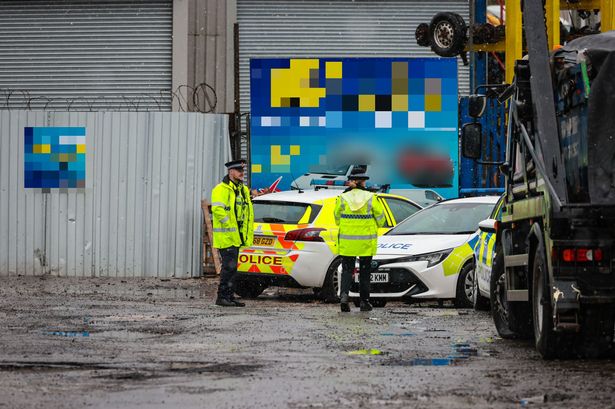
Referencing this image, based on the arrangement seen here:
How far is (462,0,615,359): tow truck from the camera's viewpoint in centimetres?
1001

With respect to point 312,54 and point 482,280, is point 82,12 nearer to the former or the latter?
point 312,54

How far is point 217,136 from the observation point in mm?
23969

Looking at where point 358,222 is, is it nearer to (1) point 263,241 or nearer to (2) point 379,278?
(2) point 379,278

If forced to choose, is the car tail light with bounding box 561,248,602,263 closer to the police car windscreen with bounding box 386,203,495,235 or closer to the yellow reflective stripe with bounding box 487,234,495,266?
the yellow reflective stripe with bounding box 487,234,495,266

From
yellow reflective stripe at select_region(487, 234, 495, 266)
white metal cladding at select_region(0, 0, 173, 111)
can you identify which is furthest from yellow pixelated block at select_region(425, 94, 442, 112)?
yellow reflective stripe at select_region(487, 234, 495, 266)

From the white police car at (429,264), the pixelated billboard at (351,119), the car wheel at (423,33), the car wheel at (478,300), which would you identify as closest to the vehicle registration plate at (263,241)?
the white police car at (429,264)

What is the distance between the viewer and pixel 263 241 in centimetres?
1867

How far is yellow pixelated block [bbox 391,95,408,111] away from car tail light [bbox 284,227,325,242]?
884 cm

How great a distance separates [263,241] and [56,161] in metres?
6.58

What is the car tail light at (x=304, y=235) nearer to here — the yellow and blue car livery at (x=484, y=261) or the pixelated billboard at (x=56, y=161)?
the yellow and blue car livery at (x=484, y=261)

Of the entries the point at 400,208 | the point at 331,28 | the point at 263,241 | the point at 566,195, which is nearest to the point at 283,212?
Answer: the point at 263,241

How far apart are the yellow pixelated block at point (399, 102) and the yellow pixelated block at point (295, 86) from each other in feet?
4.35

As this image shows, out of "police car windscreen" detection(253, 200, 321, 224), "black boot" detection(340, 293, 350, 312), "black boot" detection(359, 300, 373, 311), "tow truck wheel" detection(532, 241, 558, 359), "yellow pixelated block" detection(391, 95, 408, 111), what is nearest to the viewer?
"tow truck wheel" detection(532, 241, 558, 359)

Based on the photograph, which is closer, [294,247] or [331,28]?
[294,247]
